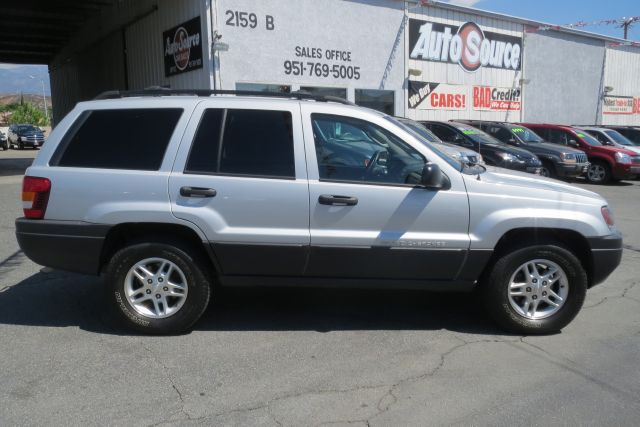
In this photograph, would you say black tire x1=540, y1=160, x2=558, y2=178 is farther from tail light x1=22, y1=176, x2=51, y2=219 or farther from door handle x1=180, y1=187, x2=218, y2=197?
tail light x1=22, y1=176, x2=51, y2=219

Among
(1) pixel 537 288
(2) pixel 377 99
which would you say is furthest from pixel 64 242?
(2) pixel 377 99

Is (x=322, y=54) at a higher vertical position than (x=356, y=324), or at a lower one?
higher

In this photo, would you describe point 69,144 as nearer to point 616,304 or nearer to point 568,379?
point 568,379

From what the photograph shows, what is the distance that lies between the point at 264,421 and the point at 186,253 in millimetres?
1651

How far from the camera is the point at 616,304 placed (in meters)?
5.31

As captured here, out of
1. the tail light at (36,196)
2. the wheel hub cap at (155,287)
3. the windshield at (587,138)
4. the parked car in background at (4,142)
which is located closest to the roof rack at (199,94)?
the tail light at (36,196)

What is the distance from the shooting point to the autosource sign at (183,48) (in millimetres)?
14516

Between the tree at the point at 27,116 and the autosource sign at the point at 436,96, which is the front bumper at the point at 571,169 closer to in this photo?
the autosource sign at the point at 436,96

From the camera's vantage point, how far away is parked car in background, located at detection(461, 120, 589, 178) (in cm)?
1502

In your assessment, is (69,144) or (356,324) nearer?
(69,144)

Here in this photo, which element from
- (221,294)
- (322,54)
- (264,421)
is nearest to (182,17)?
(322,54)

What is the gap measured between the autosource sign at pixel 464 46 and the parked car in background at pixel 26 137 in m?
26.6

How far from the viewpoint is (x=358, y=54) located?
17297 millimetres

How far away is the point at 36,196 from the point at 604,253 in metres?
4.50
